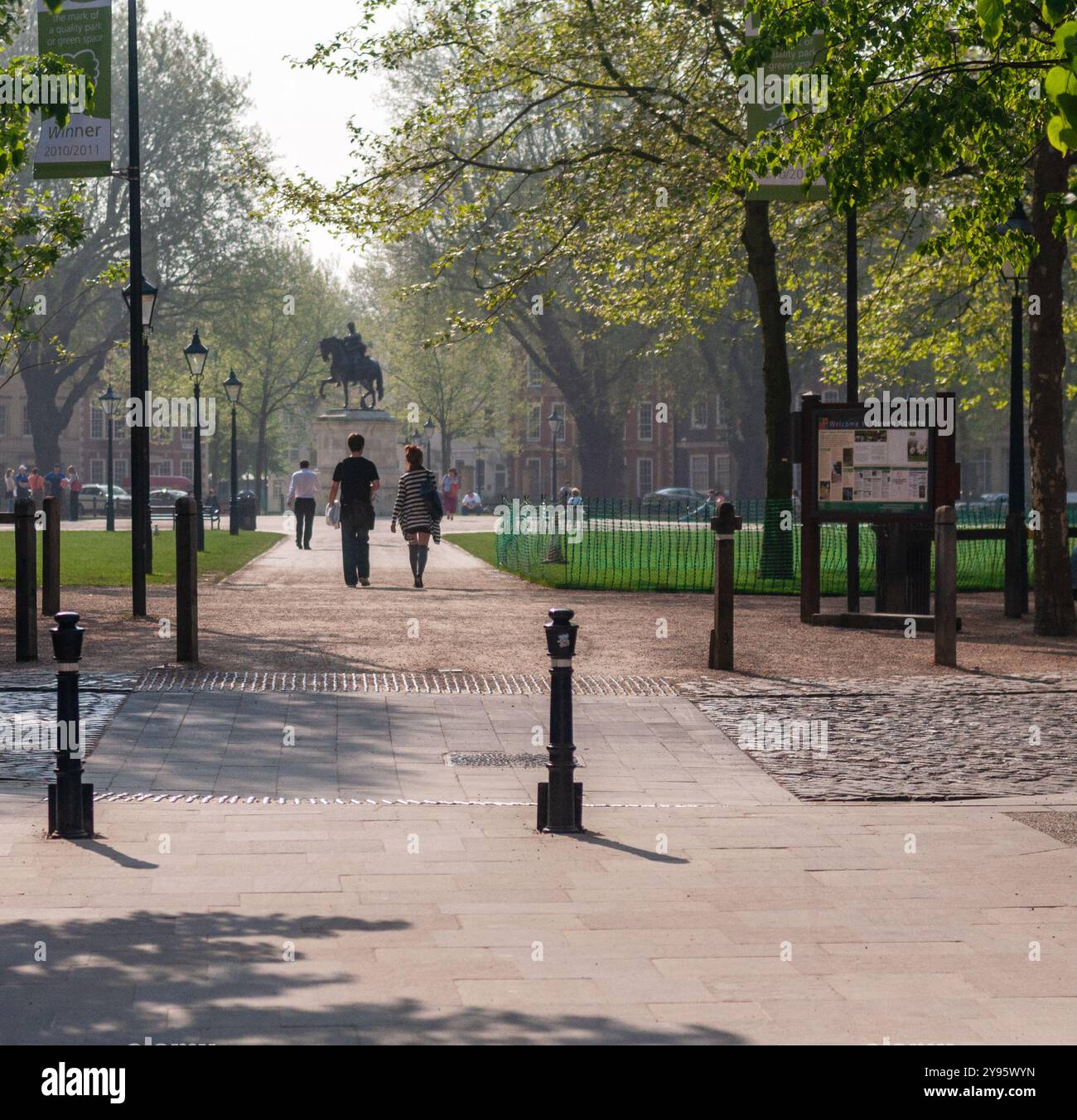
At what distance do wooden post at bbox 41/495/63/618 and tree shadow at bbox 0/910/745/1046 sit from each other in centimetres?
974

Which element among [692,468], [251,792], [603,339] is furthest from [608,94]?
[692,468]

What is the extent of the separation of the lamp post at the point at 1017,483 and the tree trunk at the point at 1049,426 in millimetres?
330

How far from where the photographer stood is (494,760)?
9727mm

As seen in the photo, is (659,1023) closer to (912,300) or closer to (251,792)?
(251,792)

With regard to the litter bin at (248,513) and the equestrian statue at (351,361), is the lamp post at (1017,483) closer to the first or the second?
the litter bin at (248,513)

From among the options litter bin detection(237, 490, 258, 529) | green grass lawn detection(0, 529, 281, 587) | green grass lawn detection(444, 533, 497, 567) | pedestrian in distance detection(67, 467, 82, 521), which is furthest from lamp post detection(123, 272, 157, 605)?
pedestrian in distance detection(67, 467, 82, 521)

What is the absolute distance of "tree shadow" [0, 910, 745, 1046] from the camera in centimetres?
481

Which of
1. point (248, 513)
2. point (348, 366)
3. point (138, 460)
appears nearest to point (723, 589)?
point (138, 460)

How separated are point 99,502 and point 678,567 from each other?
188ft

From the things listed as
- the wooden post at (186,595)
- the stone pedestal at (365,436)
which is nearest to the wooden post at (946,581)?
the wooden post at (186,595)

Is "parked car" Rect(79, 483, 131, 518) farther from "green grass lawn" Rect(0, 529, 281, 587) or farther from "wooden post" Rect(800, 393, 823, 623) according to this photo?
"wooden post" Rect(800, 393, 823, 623)

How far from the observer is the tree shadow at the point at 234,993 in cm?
481

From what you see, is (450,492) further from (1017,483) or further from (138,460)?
(138,460)
